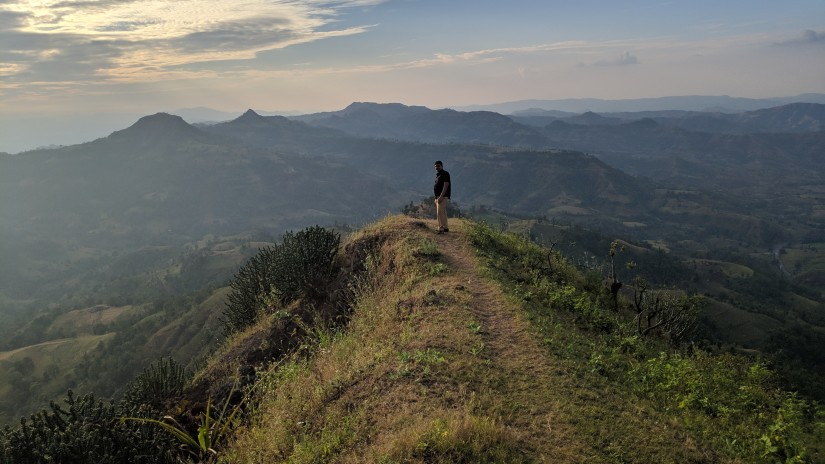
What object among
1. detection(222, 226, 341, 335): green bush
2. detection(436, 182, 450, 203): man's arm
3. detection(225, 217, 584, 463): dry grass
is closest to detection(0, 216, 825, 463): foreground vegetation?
detection(225, 217, 584, 463): dry grass

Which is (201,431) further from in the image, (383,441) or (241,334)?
(241,334)

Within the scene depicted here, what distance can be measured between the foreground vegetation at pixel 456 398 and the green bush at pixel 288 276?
2.32 m

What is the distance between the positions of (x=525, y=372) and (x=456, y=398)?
1748mm

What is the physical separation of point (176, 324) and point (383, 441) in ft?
382

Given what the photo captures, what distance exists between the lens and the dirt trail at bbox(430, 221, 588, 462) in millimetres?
6164

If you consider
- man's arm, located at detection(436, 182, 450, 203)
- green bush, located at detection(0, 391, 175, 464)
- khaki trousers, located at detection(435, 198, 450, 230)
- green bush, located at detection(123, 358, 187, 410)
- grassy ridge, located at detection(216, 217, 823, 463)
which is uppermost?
man's arm, located at detection(436, 182, 450, 203)

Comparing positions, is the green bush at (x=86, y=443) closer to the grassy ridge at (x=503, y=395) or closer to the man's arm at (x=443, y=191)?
the grassy ridge at (x=503, y=395)

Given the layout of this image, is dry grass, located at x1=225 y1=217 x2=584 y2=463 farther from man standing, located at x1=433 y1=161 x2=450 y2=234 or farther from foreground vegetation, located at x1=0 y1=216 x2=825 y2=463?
man standing, located at x1=433 y1=161 x2=450 y2=234


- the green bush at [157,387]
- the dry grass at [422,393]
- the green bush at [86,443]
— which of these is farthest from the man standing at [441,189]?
the green bush at [86,443]

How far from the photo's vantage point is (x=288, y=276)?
17.1 metres

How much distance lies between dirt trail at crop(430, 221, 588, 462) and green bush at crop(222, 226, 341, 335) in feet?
18.7

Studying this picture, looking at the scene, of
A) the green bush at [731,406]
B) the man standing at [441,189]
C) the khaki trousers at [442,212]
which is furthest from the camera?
the khaki trousers at [442,212]

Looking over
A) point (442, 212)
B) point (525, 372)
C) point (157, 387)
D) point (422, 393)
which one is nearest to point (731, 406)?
point (525, 372)

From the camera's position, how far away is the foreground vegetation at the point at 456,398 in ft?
20.7
